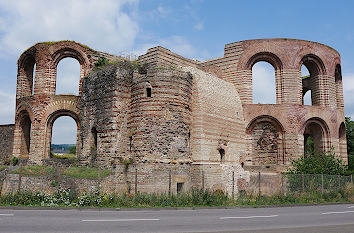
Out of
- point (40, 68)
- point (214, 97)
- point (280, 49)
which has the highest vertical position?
point (280, 49)

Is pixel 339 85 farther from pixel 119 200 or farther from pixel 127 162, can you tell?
pixel 119 200

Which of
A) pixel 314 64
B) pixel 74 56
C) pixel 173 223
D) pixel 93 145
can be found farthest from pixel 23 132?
pixel 314 64

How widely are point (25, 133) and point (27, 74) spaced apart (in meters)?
4.49

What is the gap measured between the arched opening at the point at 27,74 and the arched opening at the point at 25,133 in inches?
71.3

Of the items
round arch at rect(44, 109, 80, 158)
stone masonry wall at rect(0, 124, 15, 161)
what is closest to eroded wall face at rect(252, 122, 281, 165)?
round arch at rect(44, 109, 80, 158)

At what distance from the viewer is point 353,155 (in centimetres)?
3897

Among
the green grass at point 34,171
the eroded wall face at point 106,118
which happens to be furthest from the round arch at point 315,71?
the green grass at point 34,171

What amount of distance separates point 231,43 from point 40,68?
14.7 meters

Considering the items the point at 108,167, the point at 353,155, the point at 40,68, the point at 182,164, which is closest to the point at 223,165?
the point at 182,164

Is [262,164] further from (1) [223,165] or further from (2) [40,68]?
(2) [40,68]

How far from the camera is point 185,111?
63.9 feet

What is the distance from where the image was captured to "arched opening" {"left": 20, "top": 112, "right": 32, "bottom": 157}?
24141 millimetres

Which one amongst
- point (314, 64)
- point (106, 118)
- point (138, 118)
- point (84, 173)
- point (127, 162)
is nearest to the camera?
point (84, 173)

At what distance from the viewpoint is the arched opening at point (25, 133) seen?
24.1 meters
